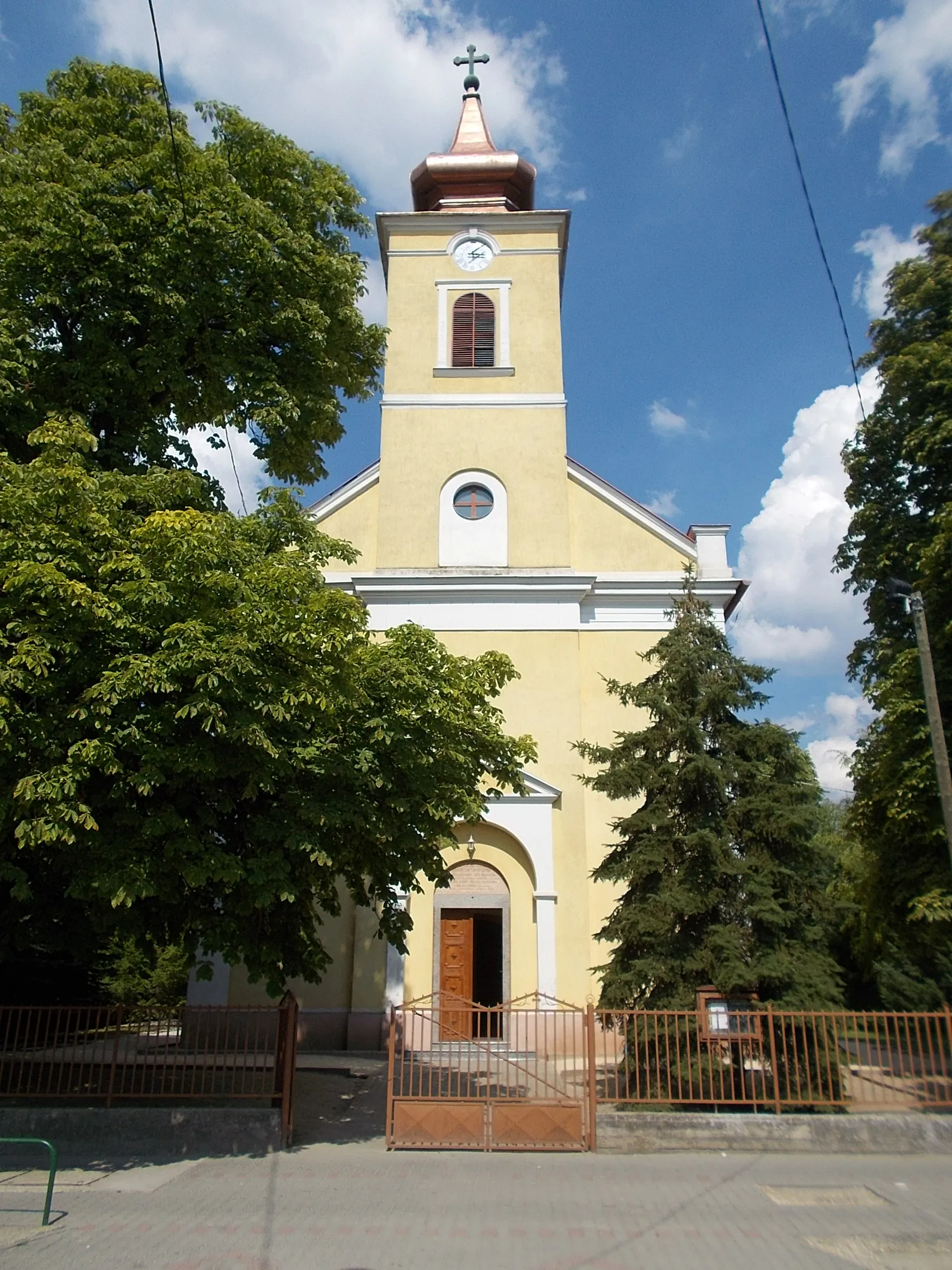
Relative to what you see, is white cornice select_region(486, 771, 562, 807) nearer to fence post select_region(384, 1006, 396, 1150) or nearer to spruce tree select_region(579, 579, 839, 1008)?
spruce tree select_region(579, 579, 839, 1008)

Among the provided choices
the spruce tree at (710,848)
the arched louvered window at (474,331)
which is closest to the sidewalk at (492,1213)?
the spruce tree at (710,848)

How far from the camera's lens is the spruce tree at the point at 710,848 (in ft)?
36.2

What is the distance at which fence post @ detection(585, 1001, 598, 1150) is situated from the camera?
980 cm

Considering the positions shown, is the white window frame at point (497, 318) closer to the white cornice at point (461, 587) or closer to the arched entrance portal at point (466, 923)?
the white cornice at point (461, 587)

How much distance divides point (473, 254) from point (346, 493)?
624 centimetres

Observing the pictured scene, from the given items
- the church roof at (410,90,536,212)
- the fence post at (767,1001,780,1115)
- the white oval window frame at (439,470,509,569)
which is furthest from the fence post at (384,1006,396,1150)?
the church roof at (410,90,536,212)

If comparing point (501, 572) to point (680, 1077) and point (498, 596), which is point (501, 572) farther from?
point (680, 1077)

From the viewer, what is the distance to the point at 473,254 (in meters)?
21.2

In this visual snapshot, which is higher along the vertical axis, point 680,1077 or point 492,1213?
point 680,1077

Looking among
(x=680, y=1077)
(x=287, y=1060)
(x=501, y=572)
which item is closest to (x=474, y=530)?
(x=501, y=572)

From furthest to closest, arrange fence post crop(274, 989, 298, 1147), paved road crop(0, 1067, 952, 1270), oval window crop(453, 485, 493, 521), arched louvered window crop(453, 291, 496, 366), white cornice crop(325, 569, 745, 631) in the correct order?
1. arched louvered window crop(453, 291, 496, 366)
2. oval window crop(453, 485, 493, 521)
3. white cornice crop(325, 569, 745, 631)
4. fence post crop(274, 989, 298, 1147)
5. paved road crop(0, 1067, 952, 1270)

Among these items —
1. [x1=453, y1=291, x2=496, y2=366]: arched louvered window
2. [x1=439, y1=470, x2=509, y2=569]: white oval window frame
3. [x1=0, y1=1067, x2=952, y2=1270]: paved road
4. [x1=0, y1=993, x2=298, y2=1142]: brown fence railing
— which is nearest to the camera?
[x1=0, y1=1067, x2=952, y2=1270]: paved road

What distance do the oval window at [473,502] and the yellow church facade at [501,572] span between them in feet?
0.13

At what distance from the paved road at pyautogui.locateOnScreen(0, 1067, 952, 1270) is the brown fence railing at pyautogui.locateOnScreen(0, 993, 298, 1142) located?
2.82 ft
